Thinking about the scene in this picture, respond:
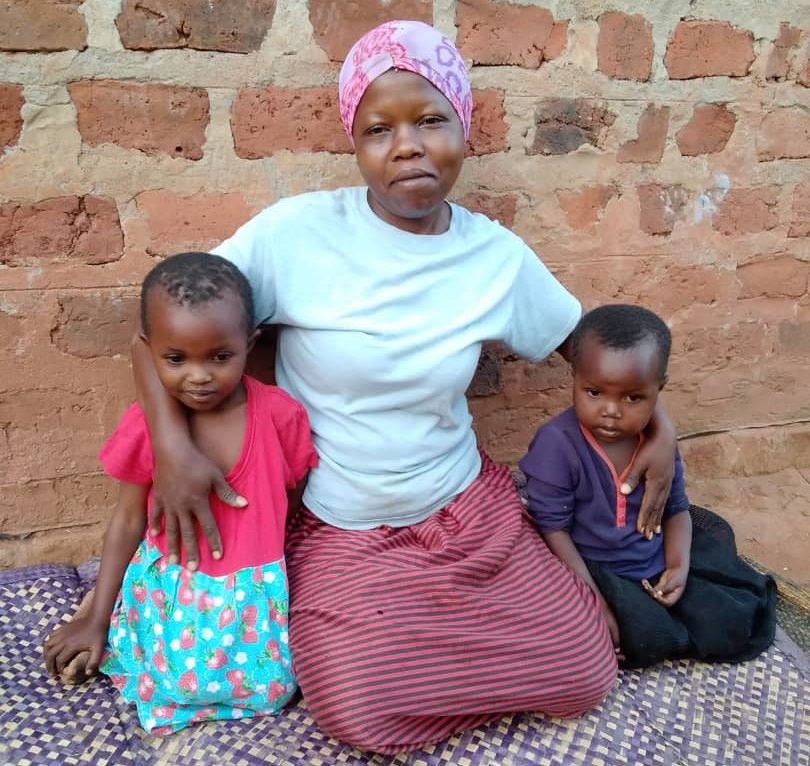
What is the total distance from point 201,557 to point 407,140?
962 mm

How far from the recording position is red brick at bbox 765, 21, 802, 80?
7.27 ft

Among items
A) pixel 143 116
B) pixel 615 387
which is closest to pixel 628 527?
pixel 615 387

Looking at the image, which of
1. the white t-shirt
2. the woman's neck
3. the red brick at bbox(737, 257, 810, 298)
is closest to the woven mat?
the white t-shirt

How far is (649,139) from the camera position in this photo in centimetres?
220

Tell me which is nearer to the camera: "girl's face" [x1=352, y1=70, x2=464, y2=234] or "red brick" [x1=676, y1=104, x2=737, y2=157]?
"girl's face" [x1=352, y1=70, x2=464, y2=234]

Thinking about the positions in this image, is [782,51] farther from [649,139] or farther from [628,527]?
[628,527]

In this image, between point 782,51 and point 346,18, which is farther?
point 782,51

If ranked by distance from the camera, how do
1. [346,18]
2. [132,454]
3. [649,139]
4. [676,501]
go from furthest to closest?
[649,139]
[676,501]
[346,18]
[132,454]

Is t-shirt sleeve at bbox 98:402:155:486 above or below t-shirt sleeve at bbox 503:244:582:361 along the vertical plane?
below

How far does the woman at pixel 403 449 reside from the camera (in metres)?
1.51

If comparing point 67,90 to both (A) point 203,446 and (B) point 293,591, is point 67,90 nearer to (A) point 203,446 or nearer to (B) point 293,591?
(A) point 203,446

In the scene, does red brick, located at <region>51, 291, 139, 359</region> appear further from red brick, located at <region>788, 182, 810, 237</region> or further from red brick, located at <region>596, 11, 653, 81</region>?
red brick, located at <region>788, 182, 810, 237</region>

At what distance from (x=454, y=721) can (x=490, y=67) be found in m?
1.59

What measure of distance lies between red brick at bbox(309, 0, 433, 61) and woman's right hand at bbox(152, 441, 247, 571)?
103 cm
